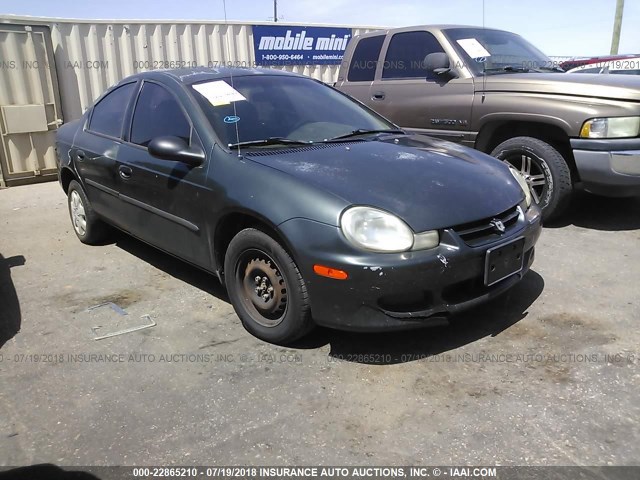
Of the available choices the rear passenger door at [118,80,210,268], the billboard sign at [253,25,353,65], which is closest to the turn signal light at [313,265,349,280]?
the rear passenger door at [118,80,210,268]

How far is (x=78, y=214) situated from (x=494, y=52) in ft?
15.1

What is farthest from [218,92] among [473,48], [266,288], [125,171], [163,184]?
[473,48]

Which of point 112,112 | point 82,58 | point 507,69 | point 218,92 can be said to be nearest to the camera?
point 218,92

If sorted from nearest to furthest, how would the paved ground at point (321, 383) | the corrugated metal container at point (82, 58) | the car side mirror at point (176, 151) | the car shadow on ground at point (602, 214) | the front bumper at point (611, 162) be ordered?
the paved ground at point (321, 383)
the car side mirror at point (176, 151)
the front bumper at point (611, 162)
the car shadow on ground at point (602, 214)
the corrugated metal container at point (82, 58)

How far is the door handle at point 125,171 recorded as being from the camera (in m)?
4.09

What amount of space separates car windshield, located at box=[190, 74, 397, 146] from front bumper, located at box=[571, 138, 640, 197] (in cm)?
185

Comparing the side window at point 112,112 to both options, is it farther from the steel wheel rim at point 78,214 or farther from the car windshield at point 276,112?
the car windshield at point 276,112

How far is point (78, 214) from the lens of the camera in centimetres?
536

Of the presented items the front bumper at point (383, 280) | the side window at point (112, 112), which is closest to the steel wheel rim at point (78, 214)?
the side window at point (112, 112)

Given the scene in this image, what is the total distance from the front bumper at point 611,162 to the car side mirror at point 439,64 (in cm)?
151

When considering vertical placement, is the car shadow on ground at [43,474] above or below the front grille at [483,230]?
below

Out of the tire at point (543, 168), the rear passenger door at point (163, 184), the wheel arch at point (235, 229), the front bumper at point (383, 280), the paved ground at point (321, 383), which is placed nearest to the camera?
the paved ground at point (321, 383)

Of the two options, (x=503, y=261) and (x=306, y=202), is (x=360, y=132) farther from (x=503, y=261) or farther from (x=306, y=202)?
(x=503, y=261)

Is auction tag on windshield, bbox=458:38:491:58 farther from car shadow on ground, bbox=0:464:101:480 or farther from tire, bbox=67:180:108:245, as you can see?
car shadow on ground, bbox=0:464:101:480
